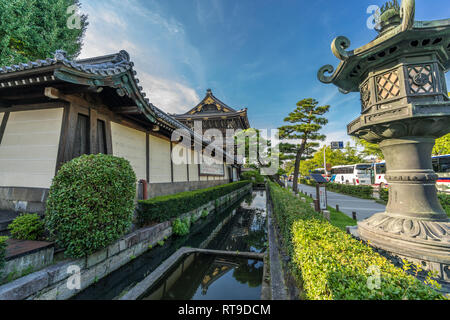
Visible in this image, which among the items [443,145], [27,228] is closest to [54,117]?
[27,228]

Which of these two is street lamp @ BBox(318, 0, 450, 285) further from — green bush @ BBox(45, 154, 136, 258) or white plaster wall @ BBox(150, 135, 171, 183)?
white plaster wall @ BBox(150, 135, 171, 183)

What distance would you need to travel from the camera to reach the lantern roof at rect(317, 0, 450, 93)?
9.71 ft

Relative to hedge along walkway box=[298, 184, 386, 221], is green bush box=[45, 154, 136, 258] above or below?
above

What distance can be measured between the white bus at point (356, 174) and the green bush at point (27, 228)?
3132 cm

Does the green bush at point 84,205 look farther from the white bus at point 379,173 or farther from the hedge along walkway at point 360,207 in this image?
the white bus at point 379,173

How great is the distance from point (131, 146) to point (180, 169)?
344 centimetres

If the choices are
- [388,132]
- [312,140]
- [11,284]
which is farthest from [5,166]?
[312,140]

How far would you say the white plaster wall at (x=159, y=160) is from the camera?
6.86 metres

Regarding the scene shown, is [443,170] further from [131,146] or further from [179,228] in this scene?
[131,146]

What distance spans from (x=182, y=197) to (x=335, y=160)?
136ft

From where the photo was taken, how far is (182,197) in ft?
21.4

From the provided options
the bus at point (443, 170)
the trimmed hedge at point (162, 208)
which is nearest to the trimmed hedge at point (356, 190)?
the bus at point (443, 170)

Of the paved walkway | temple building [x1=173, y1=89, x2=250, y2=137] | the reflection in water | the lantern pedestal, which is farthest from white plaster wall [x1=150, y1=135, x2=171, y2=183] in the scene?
temple building [x1=173, y1=89, x2=250, y2=137]

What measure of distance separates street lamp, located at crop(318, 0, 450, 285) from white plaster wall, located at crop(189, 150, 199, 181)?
8236 millimetres
